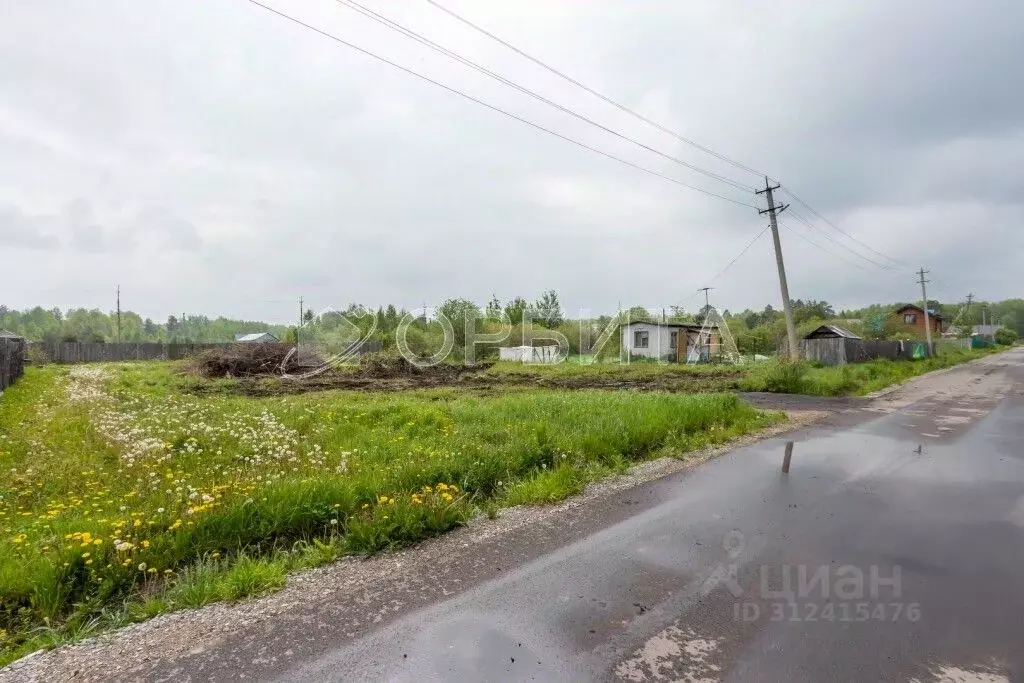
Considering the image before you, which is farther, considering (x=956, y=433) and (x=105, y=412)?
(x=105, y=412)

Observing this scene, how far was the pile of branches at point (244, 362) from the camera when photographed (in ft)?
87.0

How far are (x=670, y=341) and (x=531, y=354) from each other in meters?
10.1

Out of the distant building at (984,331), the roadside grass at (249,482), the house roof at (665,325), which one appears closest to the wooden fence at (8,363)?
the roadside grass at (249,482)

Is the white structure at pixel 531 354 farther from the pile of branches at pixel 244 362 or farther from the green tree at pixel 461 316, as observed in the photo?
the pile of branches at pixel 244 362

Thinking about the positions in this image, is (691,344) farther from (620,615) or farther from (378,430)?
(620,615)

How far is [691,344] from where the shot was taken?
123 feet

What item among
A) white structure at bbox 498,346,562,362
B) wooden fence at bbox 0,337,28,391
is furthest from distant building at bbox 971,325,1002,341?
wooden fence at bbox 0,337,28,391

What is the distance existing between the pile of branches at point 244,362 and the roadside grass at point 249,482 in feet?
52.2

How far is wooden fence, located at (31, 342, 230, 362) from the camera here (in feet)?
122

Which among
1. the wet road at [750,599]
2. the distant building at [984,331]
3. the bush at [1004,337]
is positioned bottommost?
the wet road at [750,599]

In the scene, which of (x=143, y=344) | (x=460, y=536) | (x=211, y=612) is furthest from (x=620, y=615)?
(x=143, y=344)

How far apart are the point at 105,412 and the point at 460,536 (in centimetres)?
993

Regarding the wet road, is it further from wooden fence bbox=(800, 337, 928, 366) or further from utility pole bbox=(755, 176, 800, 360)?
wooden fence bbox=(800, 337, 928, 366)

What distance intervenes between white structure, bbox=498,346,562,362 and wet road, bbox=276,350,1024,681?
1228 inches
